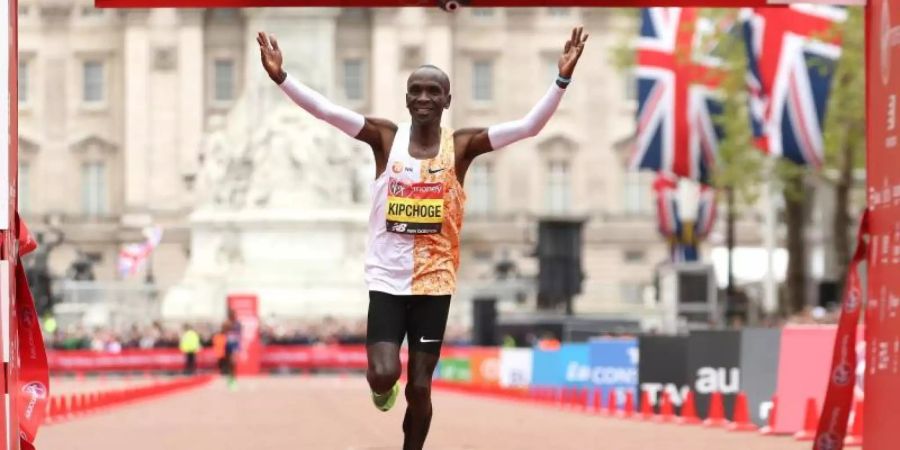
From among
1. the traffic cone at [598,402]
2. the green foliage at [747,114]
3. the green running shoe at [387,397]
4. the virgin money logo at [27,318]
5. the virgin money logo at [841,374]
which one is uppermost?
the green foliage at [747,114]

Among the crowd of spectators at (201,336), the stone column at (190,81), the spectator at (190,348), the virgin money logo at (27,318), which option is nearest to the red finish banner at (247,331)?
the crowd of spectators at (201,336)

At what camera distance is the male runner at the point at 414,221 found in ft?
40.2

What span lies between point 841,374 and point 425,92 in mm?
2471

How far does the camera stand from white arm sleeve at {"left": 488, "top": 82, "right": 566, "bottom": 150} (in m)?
12.3

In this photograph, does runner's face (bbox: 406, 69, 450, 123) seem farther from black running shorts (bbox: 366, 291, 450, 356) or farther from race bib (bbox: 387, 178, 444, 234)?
black running shorts (bbox: 366, 291, 450, 356)

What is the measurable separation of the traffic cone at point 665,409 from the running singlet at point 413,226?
11.8 meters

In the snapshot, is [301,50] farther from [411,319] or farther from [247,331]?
[411,319]

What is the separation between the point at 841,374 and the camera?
12.3m

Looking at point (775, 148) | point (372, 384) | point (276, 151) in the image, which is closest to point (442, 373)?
point (775, 148)

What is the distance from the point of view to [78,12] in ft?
376

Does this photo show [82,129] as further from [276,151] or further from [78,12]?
[276,151]

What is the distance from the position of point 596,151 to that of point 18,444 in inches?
4041

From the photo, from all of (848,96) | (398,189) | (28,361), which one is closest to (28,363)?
(28,361)

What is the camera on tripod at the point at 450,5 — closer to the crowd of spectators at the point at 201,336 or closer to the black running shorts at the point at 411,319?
the black running shorts at the point at 411,319
